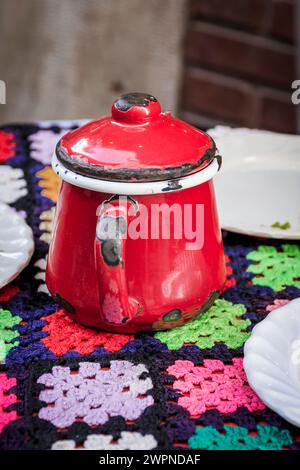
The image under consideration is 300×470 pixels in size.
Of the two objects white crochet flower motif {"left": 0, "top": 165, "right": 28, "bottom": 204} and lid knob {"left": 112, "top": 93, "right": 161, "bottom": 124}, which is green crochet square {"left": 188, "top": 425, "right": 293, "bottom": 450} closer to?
lid knob {"left": 112, "top": 93, "right": 161, "bottom": 124}

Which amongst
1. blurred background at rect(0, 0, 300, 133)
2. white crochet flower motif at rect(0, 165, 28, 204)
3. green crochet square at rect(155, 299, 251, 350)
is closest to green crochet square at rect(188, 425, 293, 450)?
green crochet square at rect(155, 299, 251, 350)

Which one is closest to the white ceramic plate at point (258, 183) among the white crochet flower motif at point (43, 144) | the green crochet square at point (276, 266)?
the green crochet square at point (276, 266)

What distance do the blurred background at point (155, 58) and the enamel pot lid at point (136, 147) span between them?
1.32 metres

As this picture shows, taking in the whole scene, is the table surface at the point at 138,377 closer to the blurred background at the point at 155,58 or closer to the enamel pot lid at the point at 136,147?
the enamel pot lid at the point at 136,147

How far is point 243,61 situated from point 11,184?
1197mm

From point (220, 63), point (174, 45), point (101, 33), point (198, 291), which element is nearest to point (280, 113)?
point (220, 63)

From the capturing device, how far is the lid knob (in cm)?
62

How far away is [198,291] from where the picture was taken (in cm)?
64

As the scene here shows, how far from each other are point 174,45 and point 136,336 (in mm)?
1559

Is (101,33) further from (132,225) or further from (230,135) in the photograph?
(132,225)

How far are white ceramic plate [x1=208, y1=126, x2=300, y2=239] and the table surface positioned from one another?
0.07 metres

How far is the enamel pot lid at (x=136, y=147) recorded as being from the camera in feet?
1.91

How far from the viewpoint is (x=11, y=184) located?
96 centimetres

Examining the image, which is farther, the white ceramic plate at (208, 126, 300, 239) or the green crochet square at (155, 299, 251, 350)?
the white ceramic plate at (208, 126, 300, 239)
